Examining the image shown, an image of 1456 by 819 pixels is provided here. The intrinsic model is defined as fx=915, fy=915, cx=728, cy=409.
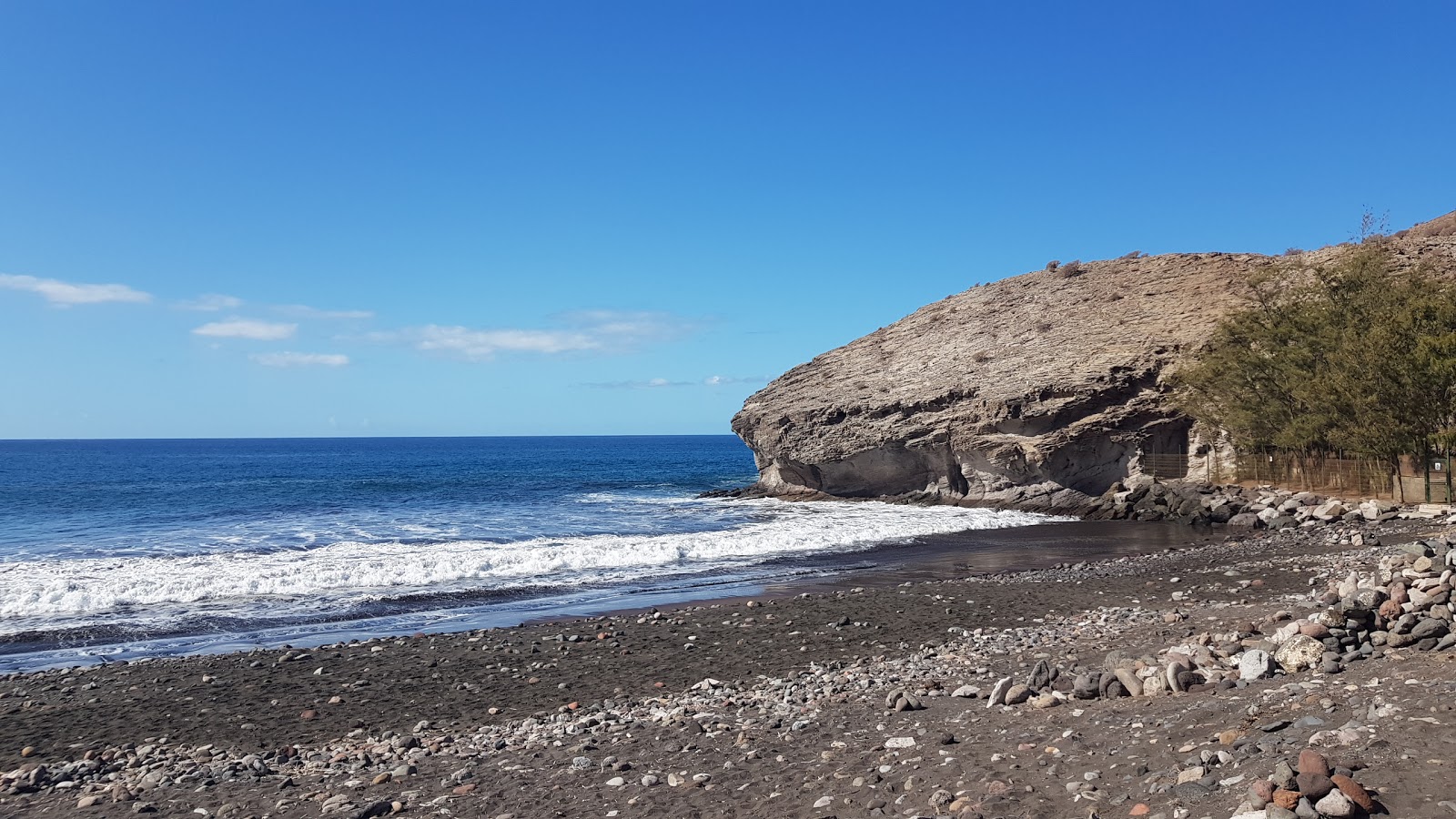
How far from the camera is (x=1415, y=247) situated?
47625mm

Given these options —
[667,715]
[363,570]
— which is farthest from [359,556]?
[667,715]

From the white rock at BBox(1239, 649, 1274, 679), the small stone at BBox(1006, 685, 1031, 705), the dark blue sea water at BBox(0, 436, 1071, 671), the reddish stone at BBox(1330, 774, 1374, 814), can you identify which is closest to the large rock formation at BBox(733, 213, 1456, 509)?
the dark blue sea water at BBox(0, 436, 1071, 671)

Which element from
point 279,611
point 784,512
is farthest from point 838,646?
point 784,512

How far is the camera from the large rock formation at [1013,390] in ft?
136

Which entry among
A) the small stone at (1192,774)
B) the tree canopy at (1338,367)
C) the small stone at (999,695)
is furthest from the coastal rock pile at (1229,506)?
the small stone at (1192,774)

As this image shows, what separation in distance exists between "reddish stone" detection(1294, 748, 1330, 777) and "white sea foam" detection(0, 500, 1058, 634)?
17.5m

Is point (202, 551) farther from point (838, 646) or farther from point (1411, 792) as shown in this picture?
point (1411, 792)

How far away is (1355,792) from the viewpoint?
4.42 m

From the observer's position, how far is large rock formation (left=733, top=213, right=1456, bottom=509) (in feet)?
136

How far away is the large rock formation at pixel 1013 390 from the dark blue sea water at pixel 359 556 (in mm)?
4004

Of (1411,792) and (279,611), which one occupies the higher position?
(1411,792)

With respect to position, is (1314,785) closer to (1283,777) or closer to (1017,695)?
(1283,777)

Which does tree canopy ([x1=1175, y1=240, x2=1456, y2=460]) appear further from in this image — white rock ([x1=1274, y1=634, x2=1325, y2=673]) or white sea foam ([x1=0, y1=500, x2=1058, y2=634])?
white rock ([x1=1274, y1=634, x2=1325, y2=673])

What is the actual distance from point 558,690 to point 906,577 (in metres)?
11.8
